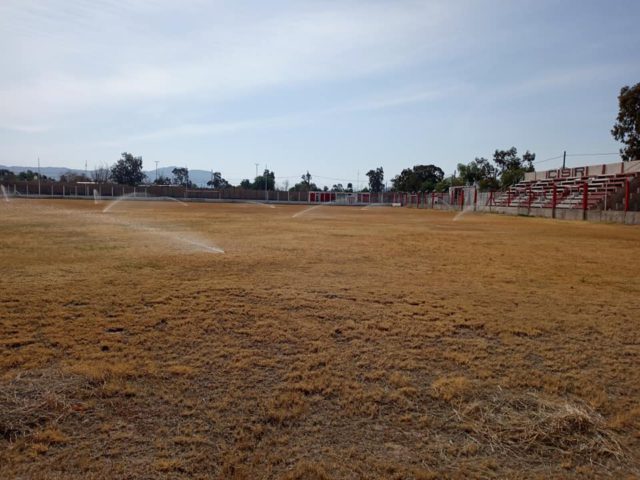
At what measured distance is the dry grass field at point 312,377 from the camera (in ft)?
7.43

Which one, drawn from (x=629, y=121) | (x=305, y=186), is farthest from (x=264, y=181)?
(x=629, y=121)

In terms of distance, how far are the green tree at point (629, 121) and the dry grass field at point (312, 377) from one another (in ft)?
150

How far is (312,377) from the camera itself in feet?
10.3

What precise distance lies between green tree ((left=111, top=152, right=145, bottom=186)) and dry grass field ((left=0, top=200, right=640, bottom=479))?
111 m

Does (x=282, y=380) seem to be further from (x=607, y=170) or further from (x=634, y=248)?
(x=607, y=170)

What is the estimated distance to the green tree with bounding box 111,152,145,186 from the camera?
108m

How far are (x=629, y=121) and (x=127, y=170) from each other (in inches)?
3955

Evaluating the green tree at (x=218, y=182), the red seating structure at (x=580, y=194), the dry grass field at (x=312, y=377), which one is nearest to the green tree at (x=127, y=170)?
the green tree at (x=218, y=182)

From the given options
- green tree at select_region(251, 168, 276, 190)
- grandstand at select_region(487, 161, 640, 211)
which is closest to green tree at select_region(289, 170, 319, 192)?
green tree at select_region(251, 168, 276, 190)

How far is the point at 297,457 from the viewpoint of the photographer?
2.26 m

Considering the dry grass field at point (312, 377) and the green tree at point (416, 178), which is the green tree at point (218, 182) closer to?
the green tree at point (416, 178)

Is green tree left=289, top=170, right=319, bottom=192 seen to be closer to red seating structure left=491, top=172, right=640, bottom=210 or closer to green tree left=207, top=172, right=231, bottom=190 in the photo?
green tree left=207, top=172, right=231, bottom=190


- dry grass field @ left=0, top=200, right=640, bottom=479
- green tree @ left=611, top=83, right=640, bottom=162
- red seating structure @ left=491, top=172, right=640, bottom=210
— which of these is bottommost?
dry grass field @ left=0, top=200, right=640, bottom=479

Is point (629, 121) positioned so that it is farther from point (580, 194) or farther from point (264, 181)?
point (264, 181)
